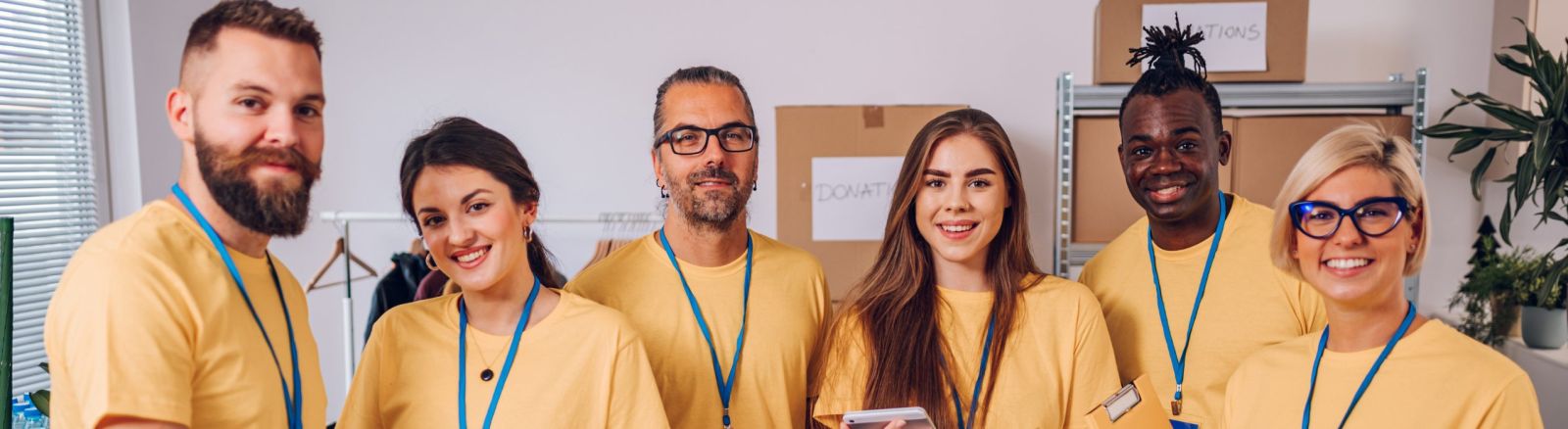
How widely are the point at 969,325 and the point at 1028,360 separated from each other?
0.16 meters

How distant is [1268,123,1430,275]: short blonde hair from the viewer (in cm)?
150

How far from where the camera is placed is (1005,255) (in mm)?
2135

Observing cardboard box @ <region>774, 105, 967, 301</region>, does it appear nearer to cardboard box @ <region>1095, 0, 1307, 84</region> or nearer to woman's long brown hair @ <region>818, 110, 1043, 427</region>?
cardboard box @ <region>1095, 0, 1307, 84</region>

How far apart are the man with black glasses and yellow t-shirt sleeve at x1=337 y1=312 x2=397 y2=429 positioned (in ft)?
1.64

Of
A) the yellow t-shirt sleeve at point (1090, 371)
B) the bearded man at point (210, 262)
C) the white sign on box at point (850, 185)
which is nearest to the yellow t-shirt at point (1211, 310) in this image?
the yellow t-shirt sleeve at point (1090, 371)

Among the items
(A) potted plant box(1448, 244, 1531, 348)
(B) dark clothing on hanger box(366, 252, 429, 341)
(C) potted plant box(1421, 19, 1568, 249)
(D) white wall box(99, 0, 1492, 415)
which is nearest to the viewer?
(C) potted plant box(1421, 19, 1568, 249)

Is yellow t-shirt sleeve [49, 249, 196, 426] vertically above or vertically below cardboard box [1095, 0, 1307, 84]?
below

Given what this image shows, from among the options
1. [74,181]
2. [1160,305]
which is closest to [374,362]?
[1160,305]

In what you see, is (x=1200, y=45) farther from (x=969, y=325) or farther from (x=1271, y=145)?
(x=969, y=325)

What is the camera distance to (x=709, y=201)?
203 cm

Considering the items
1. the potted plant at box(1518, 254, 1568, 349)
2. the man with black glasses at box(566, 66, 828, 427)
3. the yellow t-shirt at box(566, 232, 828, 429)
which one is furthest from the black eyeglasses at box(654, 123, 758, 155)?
the potted plant at box(1518, 254, 1568, 349)

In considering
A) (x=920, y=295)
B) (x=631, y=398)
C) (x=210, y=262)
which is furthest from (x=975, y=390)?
(x=210, y=262)

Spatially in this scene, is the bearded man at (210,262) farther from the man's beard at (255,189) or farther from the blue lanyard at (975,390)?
the blue lanyard at (975,390)

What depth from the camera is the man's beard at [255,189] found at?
1.30 meters
